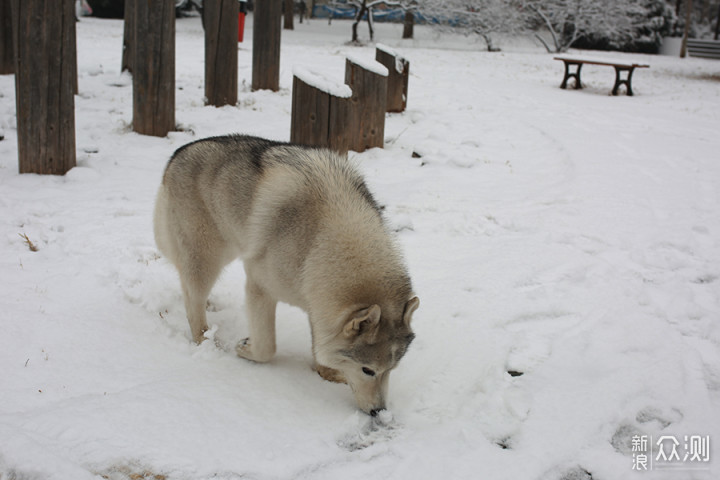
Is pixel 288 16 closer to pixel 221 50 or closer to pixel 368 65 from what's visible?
pixel 221 50

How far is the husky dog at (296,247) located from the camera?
3.10 metres

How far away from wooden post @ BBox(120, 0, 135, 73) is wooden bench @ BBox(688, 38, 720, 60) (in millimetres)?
30431

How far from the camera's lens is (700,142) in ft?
32.1

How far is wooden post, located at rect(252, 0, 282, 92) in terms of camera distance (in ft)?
37.2

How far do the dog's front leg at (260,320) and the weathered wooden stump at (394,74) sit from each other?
7998 mm

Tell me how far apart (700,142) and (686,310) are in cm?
682

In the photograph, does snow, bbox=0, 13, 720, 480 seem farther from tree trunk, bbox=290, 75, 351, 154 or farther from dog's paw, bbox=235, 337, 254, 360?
tree trunk, bbox=290, 75, 351, 154

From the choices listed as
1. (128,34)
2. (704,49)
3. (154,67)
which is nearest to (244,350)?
(154,67)

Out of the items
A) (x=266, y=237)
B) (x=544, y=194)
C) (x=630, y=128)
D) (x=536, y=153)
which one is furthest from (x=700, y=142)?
(x=266, y=237)

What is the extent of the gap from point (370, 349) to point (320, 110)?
455cm

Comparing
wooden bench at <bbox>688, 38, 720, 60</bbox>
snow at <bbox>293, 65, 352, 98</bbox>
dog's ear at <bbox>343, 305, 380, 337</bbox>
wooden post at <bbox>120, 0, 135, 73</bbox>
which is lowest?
dog's ear at <bbox>343, 305, 380, 337</bbox>

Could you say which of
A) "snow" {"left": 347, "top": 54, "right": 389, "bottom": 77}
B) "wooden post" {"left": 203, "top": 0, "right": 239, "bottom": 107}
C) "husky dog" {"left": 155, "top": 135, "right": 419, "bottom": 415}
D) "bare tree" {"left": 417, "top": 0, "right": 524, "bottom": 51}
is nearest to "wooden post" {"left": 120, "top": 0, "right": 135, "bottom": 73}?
"wooden post" {"left": 203, "top": 0, "right": 239, "bottom": 107}

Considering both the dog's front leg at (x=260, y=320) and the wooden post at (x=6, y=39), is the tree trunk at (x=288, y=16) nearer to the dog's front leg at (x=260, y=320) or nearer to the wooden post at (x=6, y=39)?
the wooden post at (x=6, y=39)

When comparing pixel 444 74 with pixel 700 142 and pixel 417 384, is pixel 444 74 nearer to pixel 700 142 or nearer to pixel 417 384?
pixel 700 142
